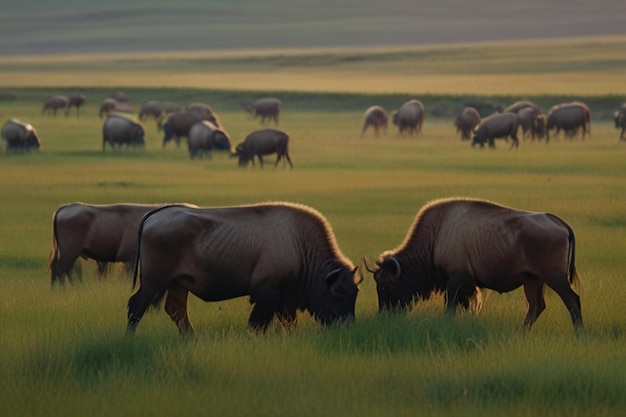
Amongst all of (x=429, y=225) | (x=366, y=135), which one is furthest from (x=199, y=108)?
(x=429, y=225)

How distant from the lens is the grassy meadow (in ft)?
27.3

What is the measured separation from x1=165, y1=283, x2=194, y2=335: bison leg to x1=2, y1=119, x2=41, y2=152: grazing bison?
31.4 metres

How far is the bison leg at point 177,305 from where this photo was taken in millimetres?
10812

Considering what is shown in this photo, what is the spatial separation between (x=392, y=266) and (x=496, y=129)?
36.6 meters

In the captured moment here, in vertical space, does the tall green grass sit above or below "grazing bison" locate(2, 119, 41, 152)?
above

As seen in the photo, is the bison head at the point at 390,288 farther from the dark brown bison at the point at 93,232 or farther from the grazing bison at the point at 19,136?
the grazing bison at the point at 19,136

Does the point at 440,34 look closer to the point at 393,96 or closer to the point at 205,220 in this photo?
the point at 393,96

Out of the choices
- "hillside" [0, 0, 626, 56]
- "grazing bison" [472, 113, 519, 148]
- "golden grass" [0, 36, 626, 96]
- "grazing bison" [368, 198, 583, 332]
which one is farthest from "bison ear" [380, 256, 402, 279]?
"hillside" [0, 0, 626, 56]

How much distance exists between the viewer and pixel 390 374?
8.97m

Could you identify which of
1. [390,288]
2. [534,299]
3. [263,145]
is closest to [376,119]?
[263,145]

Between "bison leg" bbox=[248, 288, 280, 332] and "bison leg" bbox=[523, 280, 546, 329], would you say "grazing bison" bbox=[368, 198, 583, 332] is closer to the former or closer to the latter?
"bison leg" bbox=[523, 280, 546, 329]

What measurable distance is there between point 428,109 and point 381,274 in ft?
198

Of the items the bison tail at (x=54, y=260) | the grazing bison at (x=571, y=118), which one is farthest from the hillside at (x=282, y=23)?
the bison tail at (x=54, y=260)

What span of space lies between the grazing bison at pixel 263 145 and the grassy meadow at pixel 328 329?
24.5 inches
